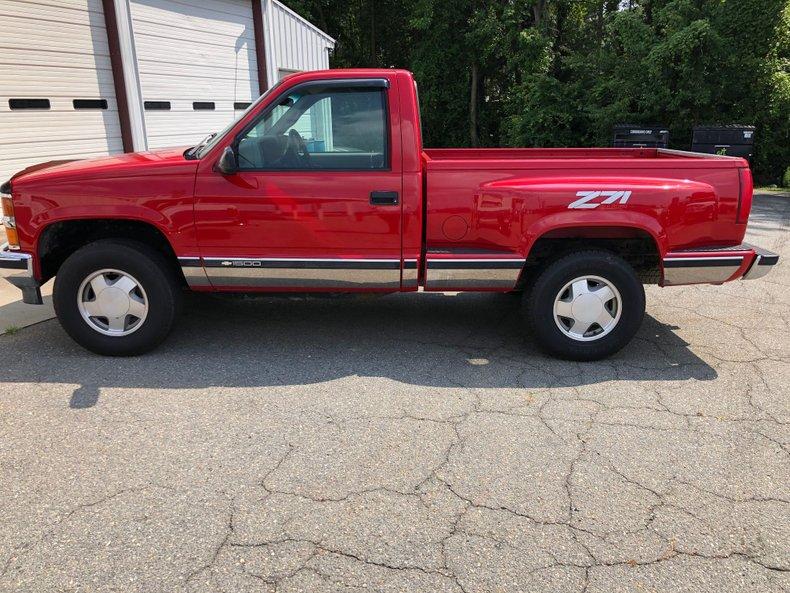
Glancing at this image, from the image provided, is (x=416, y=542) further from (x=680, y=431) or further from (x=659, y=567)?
(x=680, y=431)

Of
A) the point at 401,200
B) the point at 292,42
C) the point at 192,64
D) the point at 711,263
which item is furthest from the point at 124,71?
the point at 711,263

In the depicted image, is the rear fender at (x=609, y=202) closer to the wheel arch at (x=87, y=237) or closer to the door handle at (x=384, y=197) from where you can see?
the door handle at (x=384, y=197)

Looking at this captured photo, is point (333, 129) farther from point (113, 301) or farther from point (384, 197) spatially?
point (113, 301)

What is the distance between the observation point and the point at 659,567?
253cm

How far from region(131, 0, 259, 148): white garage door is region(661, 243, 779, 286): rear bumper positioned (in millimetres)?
8321

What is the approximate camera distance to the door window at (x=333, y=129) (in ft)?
13.9

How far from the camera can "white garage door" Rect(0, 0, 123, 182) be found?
318 inches

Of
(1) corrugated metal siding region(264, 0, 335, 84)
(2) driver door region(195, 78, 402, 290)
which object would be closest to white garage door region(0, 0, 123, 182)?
(1) corrugated metal siding region(264, 0, 335, 84)

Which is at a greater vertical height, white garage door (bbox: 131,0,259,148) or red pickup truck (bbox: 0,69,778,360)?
white garage door (bbox: 131,0,259,148)

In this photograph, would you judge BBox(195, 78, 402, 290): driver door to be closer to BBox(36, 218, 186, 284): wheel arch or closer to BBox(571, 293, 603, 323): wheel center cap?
BBox(36, 218, 186, 284): wheel arch

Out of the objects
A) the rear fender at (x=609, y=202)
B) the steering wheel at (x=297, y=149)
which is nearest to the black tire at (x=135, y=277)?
the steering wheel at (x=297, y=149)

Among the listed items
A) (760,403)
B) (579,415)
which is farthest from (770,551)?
(760,403)

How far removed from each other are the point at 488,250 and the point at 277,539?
7.98 feet

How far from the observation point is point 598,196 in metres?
4.16
